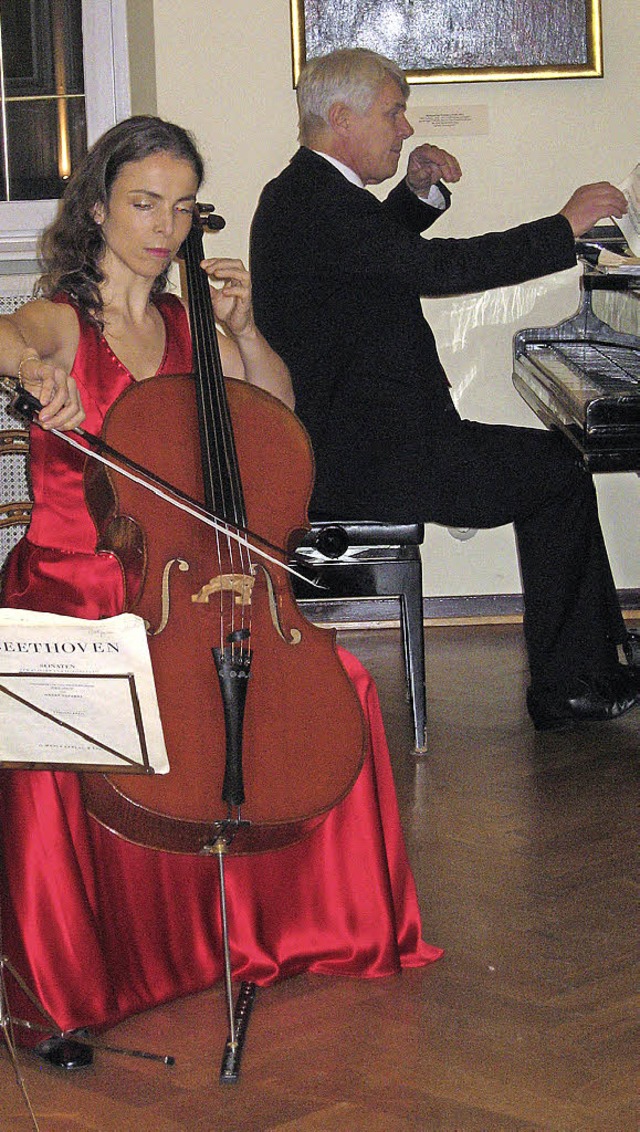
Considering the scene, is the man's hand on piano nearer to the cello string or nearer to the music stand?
the cello string

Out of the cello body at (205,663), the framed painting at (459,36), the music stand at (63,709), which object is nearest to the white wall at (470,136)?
the framed painting at (459,36)

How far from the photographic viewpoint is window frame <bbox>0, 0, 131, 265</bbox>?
12.3 ft

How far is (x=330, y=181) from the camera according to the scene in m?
3.02

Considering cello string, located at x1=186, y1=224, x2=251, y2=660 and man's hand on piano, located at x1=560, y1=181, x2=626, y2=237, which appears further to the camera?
man's hand on piano, located at x1=560, y1=181, x2=626, y2=237

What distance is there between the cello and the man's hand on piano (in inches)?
53.2

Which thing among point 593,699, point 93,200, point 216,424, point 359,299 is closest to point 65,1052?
point 216,424

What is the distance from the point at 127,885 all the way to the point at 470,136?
115 inches

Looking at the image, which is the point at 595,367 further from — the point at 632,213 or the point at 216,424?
the point at 216,424

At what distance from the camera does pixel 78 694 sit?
4.47ft

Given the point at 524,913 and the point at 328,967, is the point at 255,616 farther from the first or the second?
the point at 524,913

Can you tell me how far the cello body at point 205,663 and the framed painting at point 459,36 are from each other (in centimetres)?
254

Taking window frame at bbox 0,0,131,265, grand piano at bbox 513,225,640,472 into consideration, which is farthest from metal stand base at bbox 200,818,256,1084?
window frame at bbox 0,0,131,265

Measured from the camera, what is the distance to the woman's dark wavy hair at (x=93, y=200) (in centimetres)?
199

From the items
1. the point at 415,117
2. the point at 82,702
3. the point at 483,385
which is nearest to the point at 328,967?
the point at 82,702
